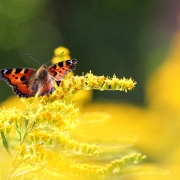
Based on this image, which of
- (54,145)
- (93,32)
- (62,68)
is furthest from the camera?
(93,32)

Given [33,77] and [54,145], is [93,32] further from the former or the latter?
[54,145]

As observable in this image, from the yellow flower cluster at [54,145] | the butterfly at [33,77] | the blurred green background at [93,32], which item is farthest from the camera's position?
the blurred green background at [93,32]

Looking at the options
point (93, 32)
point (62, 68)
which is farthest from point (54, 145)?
point (93, 32)

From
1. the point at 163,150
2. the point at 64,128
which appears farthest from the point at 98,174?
the point at 163,150

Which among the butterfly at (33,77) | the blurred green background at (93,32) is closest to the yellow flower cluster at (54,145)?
the butterfly at (33,77)

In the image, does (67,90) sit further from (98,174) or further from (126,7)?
(126,7)

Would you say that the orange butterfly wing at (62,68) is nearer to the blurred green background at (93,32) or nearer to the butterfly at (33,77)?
the butterfly at (33,77)

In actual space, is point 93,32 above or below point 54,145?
above
